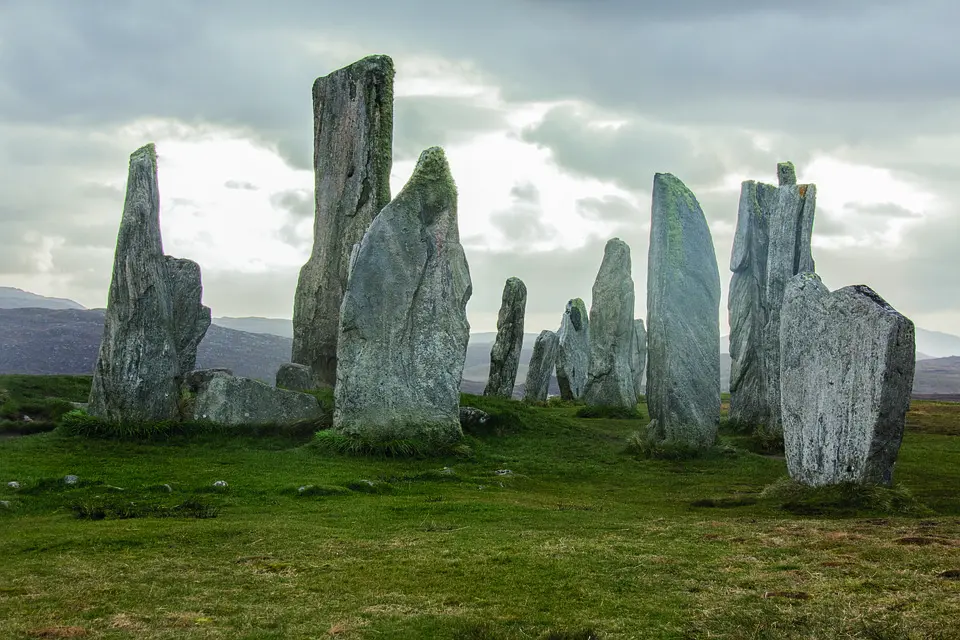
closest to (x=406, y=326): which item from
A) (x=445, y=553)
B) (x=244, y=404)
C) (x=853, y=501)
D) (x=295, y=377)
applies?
(x=244, y=404)

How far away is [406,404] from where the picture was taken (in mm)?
18344

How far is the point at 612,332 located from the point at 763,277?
789 cm

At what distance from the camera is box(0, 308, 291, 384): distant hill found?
60844mm

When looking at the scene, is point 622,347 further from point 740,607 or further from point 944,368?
point 944,368

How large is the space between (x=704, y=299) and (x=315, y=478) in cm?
869

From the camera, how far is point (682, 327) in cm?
1923

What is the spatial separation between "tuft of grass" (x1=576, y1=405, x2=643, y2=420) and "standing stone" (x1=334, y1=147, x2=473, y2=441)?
8.82 meters

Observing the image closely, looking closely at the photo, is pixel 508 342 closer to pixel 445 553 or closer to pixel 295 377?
pixel 295 377

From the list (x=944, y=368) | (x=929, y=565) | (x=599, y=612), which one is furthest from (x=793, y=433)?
(x=944, y=368)

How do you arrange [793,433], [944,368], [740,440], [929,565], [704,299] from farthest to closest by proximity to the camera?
[944,368]
[740,440]
[704,299]
[793,433]
[929,565]

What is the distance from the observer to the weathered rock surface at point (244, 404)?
759 inches

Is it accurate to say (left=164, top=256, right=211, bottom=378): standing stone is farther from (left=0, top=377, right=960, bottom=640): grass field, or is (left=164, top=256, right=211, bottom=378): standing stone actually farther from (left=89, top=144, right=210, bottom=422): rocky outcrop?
(left=0, top=377, right=960, bottom=640): grass field

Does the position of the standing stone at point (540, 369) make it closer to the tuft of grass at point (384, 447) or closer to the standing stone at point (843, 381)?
the tuft of grass at point (384, 447)

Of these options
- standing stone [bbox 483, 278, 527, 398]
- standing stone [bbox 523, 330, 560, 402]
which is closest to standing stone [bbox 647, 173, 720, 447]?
standing stone [bbox 483, 278, 527, 398]
